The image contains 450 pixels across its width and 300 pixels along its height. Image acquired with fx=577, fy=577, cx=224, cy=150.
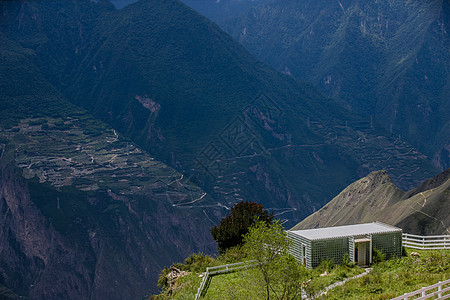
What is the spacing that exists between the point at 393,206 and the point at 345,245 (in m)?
43.3

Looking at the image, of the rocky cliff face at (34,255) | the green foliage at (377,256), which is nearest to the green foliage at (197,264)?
the green foliage at (377,256)

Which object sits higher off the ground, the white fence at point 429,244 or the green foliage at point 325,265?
the white fence at point 429,244

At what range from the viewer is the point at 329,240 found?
36.2 m

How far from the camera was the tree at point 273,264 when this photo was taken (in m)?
27.6

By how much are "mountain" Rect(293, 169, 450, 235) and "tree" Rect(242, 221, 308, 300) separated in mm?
38426

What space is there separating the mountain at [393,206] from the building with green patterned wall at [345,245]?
26992mm

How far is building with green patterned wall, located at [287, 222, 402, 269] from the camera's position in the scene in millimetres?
35969

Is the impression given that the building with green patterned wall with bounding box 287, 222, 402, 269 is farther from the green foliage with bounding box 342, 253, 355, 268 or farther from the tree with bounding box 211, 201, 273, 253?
the tree with bounding box 211, 201, 273, 253

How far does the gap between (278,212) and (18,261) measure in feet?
285

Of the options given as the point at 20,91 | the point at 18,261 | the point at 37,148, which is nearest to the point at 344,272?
the point at 18,261

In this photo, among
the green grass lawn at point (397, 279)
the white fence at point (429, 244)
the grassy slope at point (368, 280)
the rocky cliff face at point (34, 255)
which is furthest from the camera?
the rocky cliff face at point (34, 255)

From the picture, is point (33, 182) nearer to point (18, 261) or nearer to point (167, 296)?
point (18, 261)

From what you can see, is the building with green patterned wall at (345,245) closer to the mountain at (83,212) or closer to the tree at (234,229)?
the tree at (234,229)

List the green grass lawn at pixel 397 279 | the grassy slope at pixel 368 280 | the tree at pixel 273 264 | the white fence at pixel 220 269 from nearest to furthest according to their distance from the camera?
the tree at pixel 273 264
the green grass lawn at pixel 397 279
the grassy slope at pixel 368 280
the white fence at pixel 220 269
